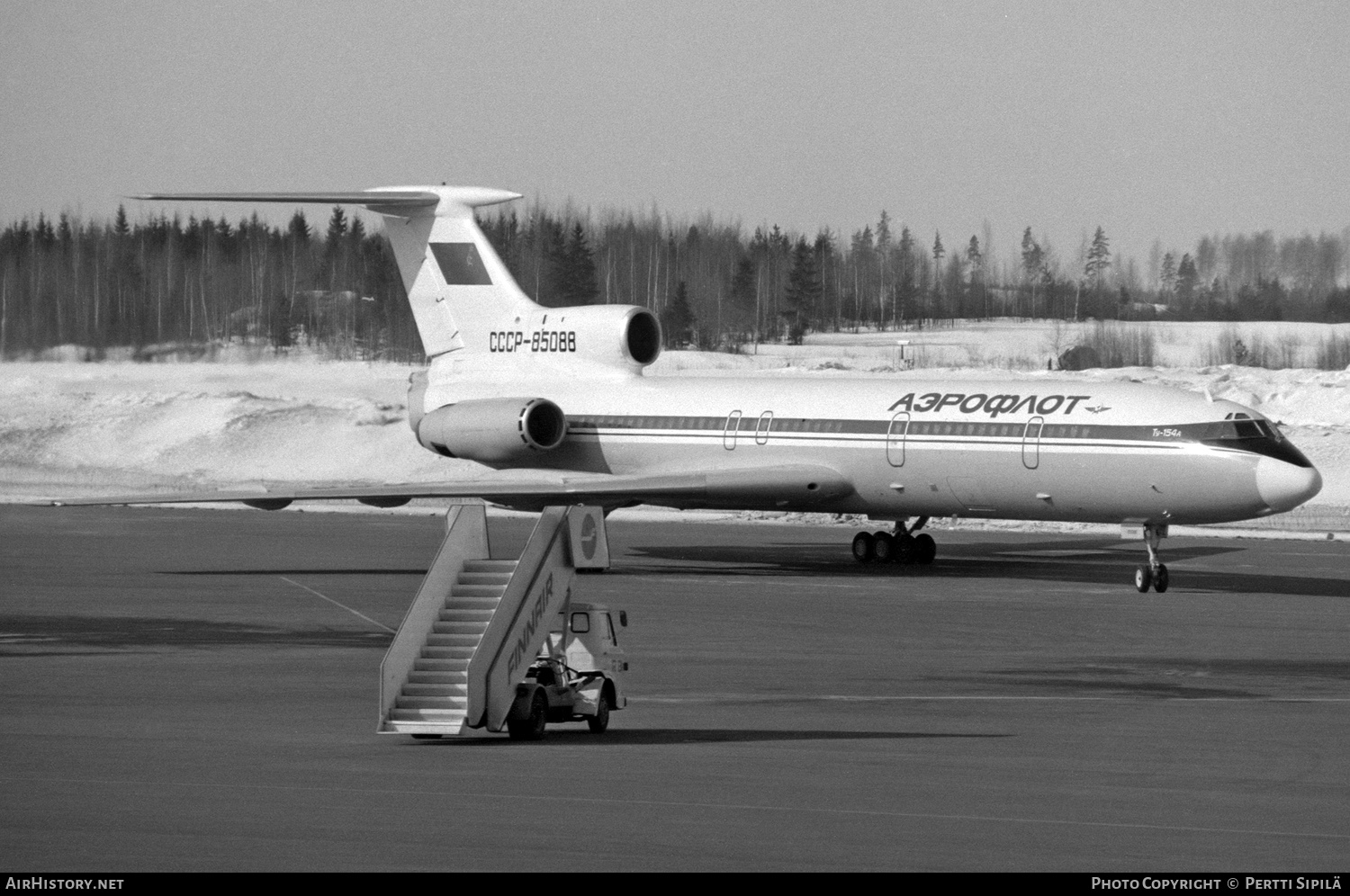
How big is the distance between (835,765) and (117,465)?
47.0 m

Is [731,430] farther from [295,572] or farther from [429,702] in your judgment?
[429,702]

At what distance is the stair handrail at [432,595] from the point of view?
13.3m

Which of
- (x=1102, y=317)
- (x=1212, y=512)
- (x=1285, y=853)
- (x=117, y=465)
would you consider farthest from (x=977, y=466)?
(x=1102, y=317)

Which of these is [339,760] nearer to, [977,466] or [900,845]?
[900,845]

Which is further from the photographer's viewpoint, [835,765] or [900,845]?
[835,765]

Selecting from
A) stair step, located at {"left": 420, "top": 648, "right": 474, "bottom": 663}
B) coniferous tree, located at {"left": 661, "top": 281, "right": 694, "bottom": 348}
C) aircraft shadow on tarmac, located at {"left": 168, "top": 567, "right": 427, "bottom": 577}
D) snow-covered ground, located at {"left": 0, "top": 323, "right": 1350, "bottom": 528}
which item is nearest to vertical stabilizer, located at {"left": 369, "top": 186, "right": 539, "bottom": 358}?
aircraft shadow on tarmac, located at {"left": 168, "top": 567, "right": 427, "bottom": 577}

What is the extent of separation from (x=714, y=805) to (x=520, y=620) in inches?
119

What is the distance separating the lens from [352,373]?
201 feet

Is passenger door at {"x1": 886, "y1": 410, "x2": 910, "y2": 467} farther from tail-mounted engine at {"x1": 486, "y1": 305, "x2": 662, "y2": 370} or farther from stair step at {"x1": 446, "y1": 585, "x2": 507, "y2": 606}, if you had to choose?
stair step at {"x1": 446, "y1": 585, "x2": 507, "y2": 606}

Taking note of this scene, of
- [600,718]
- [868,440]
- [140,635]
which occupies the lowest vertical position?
[140,635]

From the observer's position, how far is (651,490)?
29.0 meters

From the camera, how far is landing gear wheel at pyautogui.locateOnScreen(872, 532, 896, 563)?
105 feet

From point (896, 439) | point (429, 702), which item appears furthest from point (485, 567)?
point (896, 439)

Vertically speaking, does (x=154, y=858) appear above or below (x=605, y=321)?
below
